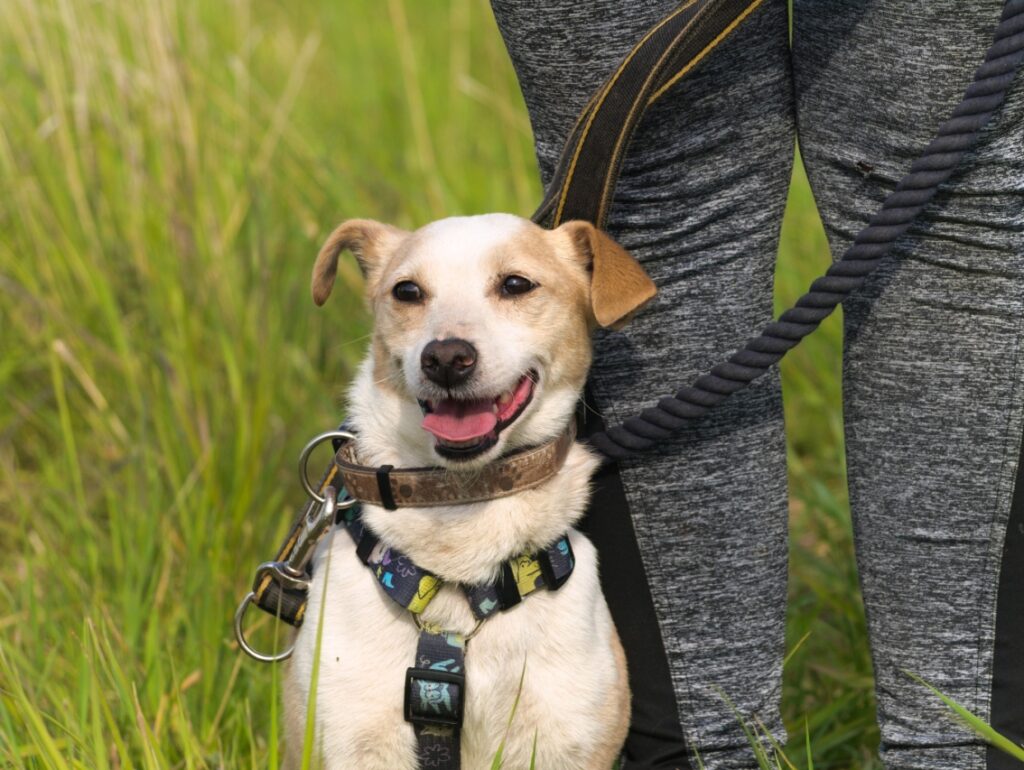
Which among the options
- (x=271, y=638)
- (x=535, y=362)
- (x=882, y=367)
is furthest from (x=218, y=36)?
(x=882, y=367)

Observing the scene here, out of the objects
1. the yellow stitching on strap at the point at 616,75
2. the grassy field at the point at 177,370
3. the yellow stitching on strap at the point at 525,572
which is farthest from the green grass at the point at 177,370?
the yellow stitching on strap at the point at 616,75

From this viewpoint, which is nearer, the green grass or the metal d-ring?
the metal d-ring

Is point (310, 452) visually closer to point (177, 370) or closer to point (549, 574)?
point (549, 574)

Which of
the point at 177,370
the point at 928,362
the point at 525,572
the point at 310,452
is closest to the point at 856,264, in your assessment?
the point at 928,362

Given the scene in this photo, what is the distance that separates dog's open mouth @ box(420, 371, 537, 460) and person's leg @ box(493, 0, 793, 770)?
0.22 m

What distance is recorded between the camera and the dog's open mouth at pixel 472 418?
6.39ft

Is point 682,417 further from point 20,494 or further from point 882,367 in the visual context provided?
point 20,494

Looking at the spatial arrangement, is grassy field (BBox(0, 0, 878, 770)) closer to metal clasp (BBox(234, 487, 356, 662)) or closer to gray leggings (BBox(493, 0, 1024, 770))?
metal clasp (BBox(234, 487, 356, 662))

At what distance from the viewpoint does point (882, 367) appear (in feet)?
6.31

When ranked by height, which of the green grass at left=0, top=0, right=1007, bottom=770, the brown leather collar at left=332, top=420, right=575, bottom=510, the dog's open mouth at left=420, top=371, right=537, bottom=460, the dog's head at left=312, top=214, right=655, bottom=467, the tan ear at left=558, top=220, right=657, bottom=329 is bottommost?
the green grass at left=0, top=0, right=1007, bottom=770

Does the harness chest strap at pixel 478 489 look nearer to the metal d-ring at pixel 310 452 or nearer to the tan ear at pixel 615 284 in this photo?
the metal d-ring at pixel 310 452

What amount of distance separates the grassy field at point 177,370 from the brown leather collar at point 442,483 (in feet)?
1.81

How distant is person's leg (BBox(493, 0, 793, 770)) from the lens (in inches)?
75.4

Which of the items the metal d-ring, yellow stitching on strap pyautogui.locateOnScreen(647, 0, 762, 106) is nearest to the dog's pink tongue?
the metal d-ring
